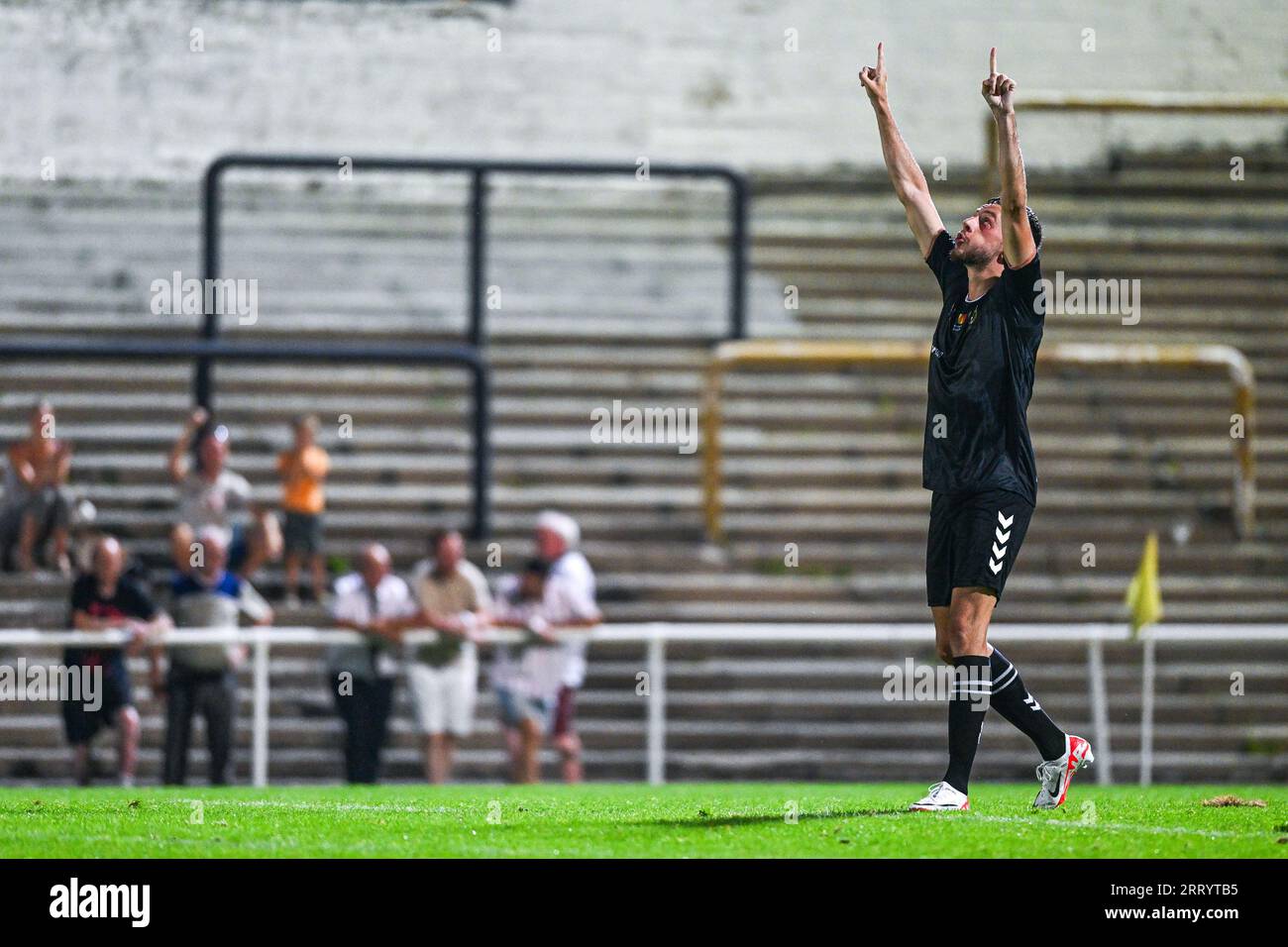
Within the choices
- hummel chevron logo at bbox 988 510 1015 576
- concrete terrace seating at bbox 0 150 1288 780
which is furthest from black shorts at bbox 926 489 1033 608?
concrete terrace seating at bbox 0 150 1288 780

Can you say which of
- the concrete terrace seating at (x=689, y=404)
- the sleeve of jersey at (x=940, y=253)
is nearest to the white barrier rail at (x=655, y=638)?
the concrete terrace seating at (x=689, y=404)

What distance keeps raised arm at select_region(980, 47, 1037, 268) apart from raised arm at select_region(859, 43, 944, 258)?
585 mm

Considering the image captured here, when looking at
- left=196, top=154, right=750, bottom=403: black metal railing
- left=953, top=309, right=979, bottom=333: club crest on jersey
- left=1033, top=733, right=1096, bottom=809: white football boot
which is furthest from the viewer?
left=196, top=154, right=750, bottom=403: black metal railing

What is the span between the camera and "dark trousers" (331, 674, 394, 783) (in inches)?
555

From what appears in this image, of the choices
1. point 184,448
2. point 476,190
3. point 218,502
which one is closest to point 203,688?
point 218,502

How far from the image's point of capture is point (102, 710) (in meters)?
14.0

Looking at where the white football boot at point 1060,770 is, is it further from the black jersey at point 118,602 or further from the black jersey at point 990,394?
the black jersey at point 118,602

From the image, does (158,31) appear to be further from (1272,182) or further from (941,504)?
(941,504)

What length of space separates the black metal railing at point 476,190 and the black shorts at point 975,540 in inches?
341

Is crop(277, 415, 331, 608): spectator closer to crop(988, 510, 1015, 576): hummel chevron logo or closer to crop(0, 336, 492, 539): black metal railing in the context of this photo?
crop(0, 336, 492, 539): black metal railing

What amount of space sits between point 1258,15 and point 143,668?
13.9 m

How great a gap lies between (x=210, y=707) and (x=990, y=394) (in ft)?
23.7

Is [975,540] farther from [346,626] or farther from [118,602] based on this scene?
[118,602]

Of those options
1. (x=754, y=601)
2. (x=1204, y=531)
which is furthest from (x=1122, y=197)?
(x=754, y=601)
